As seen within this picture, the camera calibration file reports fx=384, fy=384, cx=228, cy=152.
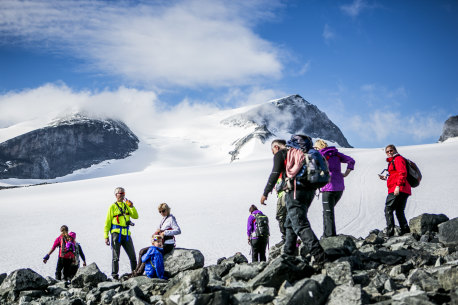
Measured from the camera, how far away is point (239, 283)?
5.09 meters

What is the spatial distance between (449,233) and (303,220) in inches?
121

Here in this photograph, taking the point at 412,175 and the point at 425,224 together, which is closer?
the point at 412,175

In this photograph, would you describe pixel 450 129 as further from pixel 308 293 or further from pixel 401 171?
pixel 308 293

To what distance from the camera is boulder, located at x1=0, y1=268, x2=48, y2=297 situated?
6.86 metres

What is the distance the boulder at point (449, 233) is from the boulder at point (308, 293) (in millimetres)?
3528

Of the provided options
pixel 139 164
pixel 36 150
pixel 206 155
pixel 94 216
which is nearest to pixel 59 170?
pixel 36 150

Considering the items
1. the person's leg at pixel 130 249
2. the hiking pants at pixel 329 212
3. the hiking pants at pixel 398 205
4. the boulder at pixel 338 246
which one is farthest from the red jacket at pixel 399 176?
the person's leg at pixel 130 249

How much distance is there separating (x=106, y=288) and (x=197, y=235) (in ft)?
29.3

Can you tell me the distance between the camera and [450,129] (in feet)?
617

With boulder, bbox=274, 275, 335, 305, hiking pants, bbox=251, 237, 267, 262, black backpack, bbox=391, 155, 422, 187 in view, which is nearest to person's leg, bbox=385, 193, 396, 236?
black backpack, bbox=391, 155, 422, 187

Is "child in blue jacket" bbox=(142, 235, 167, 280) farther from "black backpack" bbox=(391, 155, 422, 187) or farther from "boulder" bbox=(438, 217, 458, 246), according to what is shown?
"black backpack" bbox=(391, 155, 422, 187)

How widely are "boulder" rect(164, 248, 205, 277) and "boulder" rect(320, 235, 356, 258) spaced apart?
2.30 metres

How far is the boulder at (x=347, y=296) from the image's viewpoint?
12.6 ft

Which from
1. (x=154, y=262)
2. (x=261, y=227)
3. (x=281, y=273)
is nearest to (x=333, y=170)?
(x=261, y=227)
